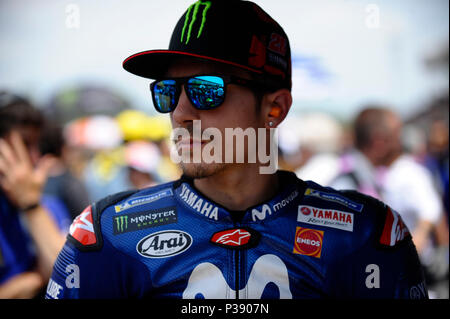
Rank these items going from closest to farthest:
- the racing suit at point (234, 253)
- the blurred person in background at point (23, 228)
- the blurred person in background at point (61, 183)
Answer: the racing suit at point (234, 253) → the blurred person in background at point (23, 228) → the blurred person in background at point (61, 183)

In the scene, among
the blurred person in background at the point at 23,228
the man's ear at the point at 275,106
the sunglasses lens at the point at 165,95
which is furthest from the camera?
the blurred person in background at the point at 23,228

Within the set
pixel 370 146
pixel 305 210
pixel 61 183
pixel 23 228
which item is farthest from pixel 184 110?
pixel 370 146

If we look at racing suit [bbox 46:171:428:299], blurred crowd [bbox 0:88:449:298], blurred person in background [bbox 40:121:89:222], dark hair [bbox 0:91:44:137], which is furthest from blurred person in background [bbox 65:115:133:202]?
racing suit [bbox 46:171:428:299]

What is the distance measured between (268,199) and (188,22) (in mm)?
715

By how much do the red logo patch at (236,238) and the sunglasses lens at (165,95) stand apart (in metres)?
0.48

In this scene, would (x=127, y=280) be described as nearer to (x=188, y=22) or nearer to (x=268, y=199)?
(x=268, y=199)

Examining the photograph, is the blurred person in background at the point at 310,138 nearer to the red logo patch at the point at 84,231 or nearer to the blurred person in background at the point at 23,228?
the blurred person in background at the point at 23,228

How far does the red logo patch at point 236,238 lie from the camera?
4.89ft

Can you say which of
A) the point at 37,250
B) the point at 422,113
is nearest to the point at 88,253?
the point at 37,250

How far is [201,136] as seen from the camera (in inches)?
60.4

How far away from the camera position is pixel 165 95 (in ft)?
5.20

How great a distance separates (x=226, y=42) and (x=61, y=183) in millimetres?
2822

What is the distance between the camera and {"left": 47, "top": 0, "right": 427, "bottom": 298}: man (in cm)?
146

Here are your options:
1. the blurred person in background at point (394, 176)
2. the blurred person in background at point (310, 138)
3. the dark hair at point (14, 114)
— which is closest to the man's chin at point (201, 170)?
the dark hair at point (14, 114)
